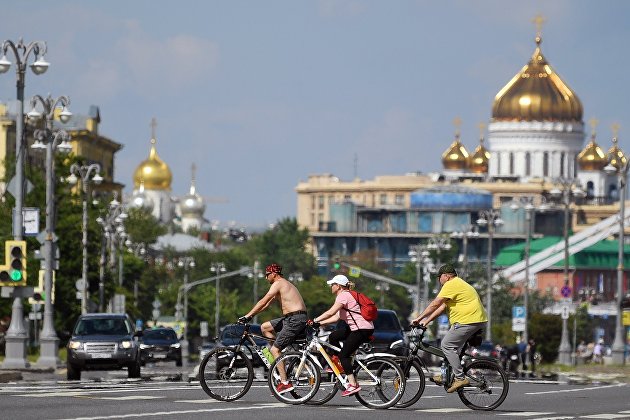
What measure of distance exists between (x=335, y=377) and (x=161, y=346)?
130 ft

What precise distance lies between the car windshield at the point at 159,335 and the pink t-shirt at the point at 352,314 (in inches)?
1574

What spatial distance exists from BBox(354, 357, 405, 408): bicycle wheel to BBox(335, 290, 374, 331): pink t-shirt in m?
0.53

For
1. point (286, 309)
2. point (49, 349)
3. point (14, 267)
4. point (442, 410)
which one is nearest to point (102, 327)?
point (14, 267)

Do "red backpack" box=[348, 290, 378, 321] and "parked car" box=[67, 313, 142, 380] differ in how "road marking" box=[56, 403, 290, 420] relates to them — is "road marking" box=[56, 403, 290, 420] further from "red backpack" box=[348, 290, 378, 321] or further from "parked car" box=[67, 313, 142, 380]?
"parked car" box=[67, 313, 142, 380]

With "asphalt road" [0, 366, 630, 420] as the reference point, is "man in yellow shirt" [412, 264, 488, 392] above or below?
above

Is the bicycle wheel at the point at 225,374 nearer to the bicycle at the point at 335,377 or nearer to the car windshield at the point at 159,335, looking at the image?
the bicycle at the point at 335,377

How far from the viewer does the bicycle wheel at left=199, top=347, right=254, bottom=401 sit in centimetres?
2872

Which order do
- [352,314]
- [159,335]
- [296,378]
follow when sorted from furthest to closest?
1. [159,335]
2. [352,314]
3. [296,378]

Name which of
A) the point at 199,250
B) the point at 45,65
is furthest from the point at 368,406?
the point at 199,250

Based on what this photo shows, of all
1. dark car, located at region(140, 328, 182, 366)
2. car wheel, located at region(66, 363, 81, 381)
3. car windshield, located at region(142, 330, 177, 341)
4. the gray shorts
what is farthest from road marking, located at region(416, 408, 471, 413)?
car windshield, located at region(142, 330, 177, 341)

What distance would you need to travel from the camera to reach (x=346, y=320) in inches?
1120

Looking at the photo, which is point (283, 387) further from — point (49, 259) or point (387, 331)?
point (49, 259)

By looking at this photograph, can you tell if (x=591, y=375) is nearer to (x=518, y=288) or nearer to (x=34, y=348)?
(x=34, y=348)

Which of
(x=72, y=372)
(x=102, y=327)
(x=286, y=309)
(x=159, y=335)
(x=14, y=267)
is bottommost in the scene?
(x=72, y=372)
